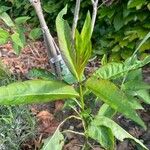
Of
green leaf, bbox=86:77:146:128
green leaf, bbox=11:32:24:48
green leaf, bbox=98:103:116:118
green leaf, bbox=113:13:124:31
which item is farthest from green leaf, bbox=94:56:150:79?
green leaf, bbox=113:13:124:31

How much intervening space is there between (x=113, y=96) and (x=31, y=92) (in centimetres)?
35

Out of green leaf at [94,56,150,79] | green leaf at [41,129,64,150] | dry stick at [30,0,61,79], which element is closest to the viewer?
green leaf at [94,56,150,79]

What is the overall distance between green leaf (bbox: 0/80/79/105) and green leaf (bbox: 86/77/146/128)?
13 cm

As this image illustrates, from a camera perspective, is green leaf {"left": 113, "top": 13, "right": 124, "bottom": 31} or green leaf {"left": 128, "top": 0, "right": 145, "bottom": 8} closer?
green leaf {"left": 128, "top": 0, "right": 145, "bottom": 8}

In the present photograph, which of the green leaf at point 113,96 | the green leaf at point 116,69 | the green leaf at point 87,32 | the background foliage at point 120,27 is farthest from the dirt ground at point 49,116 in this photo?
the green leaf at point 87,32

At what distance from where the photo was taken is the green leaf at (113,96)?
1624 millimetres

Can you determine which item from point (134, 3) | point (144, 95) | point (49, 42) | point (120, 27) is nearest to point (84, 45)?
point (144, 95)

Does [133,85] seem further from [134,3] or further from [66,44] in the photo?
[134,3]

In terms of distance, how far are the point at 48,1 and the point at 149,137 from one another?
221 centimetres

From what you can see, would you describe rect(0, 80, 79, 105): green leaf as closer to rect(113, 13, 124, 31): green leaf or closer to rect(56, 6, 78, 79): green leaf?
rect(56, 6, 78, 79): green leaf

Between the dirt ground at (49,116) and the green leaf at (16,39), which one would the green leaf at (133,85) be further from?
the green leaf at (16,39)

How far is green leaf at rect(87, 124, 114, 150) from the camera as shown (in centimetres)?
188

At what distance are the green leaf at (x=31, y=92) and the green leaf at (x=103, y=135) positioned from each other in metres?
0.20

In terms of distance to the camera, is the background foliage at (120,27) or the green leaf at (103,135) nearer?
the green leaf at (103,135)
